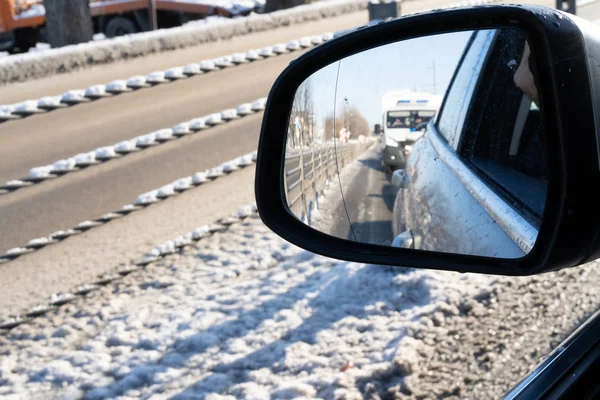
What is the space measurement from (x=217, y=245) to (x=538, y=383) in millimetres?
3402

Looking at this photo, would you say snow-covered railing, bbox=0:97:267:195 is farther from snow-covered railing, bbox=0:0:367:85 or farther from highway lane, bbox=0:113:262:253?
snow-covered railing, bbox=0:0:367:85

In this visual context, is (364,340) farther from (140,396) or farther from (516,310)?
(140,396)

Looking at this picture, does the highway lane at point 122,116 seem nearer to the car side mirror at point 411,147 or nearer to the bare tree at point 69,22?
the bare tree at point 69,22

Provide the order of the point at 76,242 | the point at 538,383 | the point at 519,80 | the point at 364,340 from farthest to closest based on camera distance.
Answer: the point at 76,242, the point at 364,340, the point at 538,383, the point at 519,80

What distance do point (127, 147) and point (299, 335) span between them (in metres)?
1.56

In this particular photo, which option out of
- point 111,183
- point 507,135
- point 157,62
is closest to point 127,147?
point 111,183

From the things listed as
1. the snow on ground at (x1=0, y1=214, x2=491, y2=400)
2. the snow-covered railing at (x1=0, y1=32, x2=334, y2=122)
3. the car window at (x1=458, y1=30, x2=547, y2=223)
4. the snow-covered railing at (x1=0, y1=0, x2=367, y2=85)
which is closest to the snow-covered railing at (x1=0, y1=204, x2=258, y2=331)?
the snow on ground at (x1=0, y1=214, x2=491, y2=400)

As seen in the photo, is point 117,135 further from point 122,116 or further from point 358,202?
point 358,202

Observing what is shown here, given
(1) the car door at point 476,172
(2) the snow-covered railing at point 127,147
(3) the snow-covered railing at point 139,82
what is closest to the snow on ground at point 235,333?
(2) the snow-covered railing at point 127,147

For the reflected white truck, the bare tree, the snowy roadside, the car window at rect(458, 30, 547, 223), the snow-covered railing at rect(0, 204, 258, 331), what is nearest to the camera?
the car window at rect(458, 30, 547, 223)

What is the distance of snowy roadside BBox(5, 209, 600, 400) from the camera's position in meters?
3.26

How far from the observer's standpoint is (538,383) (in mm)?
1841

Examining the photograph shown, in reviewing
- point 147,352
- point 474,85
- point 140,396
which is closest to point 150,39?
point 147,352

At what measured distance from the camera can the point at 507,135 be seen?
5.46 feet
